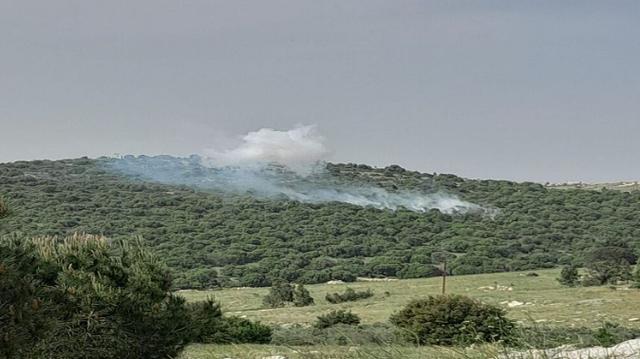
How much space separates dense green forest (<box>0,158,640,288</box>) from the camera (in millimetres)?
62312

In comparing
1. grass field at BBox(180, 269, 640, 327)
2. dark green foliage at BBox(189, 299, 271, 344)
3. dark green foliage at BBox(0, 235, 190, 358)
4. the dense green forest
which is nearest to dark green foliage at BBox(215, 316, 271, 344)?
dark green foliage at BBox(189, 299, 271, 344)

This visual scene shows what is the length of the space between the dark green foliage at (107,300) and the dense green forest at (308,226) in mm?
37515

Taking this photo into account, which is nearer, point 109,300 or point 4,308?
point 4,308

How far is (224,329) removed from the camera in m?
23.4

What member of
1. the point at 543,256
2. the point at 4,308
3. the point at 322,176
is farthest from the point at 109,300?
the point at 322,176

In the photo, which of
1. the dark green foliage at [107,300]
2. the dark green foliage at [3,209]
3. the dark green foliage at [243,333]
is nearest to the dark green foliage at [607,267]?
the dark green foliage at [243,333]

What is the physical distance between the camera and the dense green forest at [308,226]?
2453 inches

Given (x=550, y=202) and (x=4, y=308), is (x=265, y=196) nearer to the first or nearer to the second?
(x=550, y=202)

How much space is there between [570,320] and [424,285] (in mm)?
20929

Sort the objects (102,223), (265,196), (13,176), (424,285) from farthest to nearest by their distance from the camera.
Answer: (265,196) → (13,176) → (102,223) → (424,285)

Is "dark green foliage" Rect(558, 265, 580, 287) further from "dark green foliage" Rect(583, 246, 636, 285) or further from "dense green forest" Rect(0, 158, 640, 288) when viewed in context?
"dense green forest" Rect(0, 158, 640, 288)

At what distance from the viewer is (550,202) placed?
299 feet

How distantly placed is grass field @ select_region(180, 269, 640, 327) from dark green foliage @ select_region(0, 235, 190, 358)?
948 centimetres

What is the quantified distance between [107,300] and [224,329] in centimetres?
914
